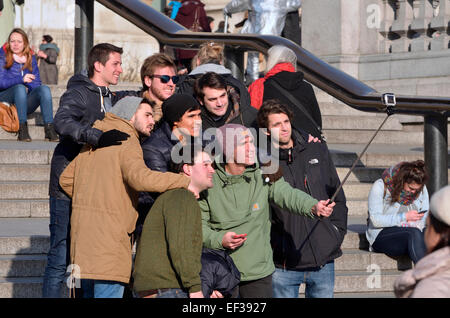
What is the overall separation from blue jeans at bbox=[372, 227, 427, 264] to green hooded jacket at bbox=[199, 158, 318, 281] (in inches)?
79.5

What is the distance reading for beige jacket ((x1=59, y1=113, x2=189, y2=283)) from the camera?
518cm

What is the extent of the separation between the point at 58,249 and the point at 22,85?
4041 millimetres

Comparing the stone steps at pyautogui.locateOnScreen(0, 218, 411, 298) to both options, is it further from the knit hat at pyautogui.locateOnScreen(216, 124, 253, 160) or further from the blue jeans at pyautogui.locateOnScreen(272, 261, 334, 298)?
the knit hat at pyautogui.locateOnScreen(216, 124, 253, 160)

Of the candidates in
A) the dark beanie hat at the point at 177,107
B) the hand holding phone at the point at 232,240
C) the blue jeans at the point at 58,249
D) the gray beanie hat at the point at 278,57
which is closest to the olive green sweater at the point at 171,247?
the hand holding phone at the point at 232,240

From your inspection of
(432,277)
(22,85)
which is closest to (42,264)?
(22,85)

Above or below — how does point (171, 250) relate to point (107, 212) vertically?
below

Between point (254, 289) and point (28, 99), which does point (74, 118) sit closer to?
point (254, 289)

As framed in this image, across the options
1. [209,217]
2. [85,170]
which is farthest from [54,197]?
[209,217]

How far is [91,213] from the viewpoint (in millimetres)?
5246

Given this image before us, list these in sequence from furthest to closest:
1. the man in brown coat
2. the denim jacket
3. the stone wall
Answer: the stone wall < the denim jacket < the man in brown coat

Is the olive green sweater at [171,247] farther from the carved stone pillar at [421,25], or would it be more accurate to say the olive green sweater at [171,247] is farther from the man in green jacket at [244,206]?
the carved stone pillar at [421,25]

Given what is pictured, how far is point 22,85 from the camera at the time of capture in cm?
970

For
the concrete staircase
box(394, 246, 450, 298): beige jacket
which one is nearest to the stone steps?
the concrete staircase

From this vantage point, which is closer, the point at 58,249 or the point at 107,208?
the point at 107,208
